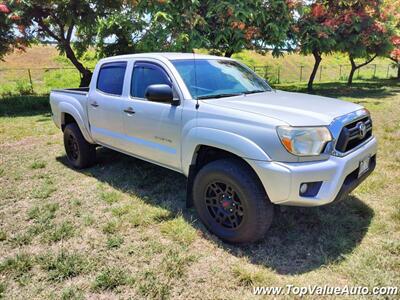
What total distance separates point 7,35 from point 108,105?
34.4 feet

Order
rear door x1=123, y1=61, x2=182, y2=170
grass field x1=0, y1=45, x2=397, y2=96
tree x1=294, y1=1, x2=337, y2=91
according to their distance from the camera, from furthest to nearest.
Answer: grass field x1=0, y1=45, x2=397, y2=96
tree x1=294, y1=1, x2=337, y2=91
rear door x1=123, y1=61, x2=182, y2=170

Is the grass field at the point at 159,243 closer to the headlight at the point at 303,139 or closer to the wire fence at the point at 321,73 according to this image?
the headlight at the point at 303,139

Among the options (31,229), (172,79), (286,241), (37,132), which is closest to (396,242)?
(286,241)

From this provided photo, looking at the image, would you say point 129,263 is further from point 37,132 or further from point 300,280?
point 37,132

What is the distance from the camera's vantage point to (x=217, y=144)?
3.10m

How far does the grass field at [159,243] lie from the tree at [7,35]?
27.7 feet

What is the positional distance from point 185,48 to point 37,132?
5.62 meters

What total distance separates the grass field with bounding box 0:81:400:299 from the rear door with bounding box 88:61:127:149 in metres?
0.71

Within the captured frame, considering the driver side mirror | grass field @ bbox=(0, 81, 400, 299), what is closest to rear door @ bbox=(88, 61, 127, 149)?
grass field @ bbox=(0, 81, 400, 299)

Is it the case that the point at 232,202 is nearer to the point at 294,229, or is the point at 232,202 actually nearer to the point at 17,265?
the point at 294,229

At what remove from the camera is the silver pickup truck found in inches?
109

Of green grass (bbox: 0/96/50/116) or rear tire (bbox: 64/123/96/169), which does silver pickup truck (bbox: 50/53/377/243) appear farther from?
green grass (bbox: 0/96/50/116)

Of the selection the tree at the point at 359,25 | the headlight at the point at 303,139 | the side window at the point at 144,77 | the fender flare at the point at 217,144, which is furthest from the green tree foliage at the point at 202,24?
the headlight at the point at 303,139

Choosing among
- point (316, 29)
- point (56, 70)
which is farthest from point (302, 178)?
point (56, 70)
